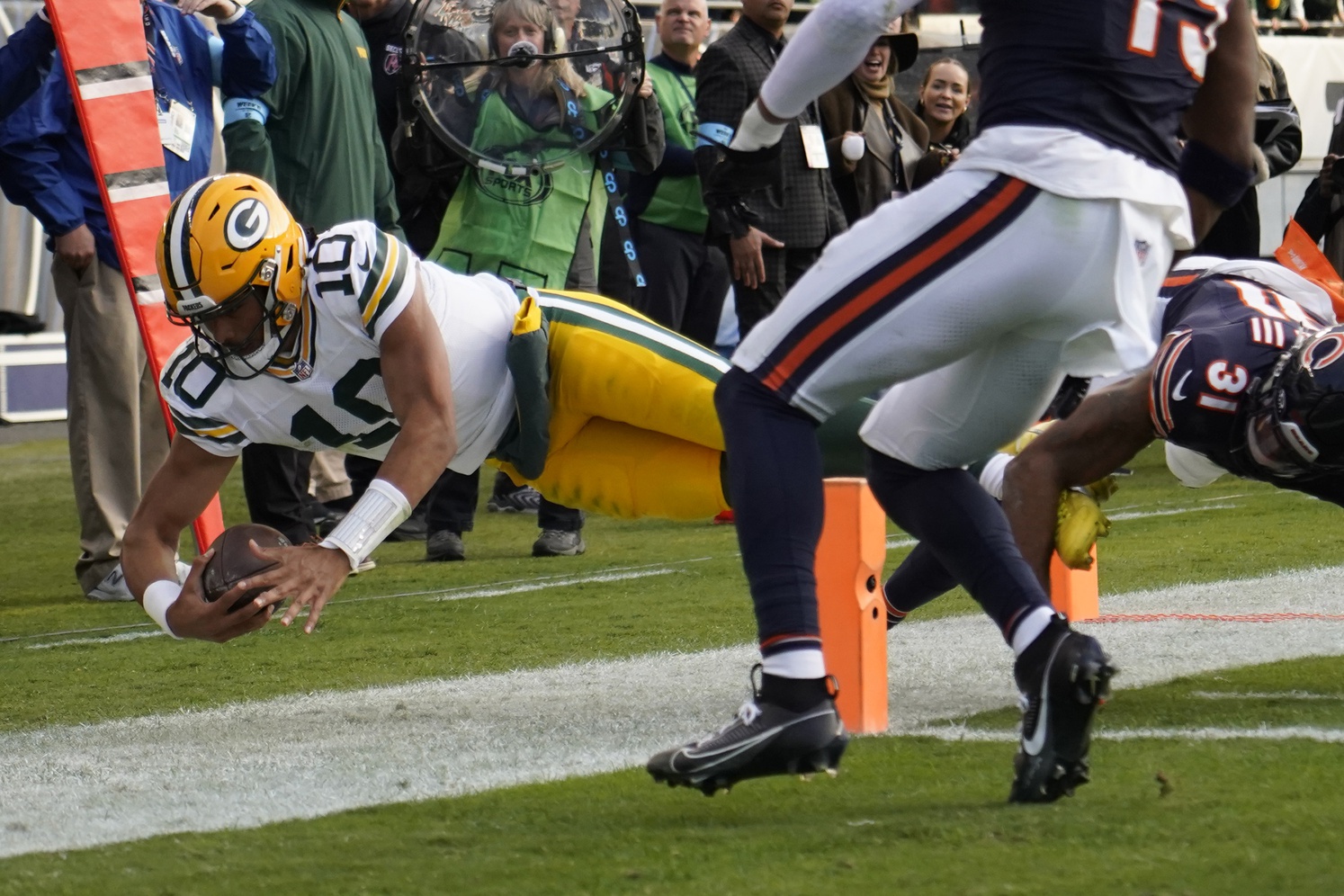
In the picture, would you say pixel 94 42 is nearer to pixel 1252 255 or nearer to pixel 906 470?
pixel 906 470

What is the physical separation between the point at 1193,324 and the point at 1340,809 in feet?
4.06

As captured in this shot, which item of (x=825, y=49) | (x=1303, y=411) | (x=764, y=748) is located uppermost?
(x=825, y=49)

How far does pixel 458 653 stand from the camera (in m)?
4.57

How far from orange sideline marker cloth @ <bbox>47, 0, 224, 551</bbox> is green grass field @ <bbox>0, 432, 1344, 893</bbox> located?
1136 mm

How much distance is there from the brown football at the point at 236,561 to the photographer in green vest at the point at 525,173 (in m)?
2.93

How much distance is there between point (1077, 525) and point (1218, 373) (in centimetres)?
38

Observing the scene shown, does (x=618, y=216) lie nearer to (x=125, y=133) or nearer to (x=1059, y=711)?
(x=125, y=133)

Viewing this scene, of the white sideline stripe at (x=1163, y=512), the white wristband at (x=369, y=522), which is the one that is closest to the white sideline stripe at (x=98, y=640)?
the white wristband at (x=369, y=522)

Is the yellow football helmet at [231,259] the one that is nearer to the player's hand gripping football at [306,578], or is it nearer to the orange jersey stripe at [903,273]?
the player's hand gripping football at [306,578]

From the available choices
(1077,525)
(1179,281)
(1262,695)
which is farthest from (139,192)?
(1262,695)

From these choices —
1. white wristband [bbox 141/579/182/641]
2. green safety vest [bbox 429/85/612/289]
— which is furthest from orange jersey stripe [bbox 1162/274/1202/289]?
green safety vest [bbox 429/85/612/289]

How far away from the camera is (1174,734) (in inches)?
126

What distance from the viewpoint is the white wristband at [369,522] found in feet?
10.9

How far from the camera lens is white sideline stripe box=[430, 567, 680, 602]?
18.2ft
